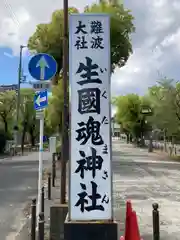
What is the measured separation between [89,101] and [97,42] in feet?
3.05

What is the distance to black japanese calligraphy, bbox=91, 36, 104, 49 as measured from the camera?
18.9 ft

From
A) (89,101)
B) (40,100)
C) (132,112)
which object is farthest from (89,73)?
(132,112)

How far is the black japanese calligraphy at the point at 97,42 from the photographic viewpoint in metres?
5.77

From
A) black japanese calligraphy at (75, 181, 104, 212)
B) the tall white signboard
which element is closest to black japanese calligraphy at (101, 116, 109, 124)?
the tall white signboard

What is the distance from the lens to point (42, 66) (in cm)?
718

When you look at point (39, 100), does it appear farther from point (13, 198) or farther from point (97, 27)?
point (13, 198)

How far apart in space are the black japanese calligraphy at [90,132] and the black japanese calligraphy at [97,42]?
44.3 inches

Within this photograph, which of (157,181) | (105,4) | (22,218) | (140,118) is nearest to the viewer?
(22,218)

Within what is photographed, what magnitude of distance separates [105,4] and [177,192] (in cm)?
1245

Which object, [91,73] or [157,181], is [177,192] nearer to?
[157,181]

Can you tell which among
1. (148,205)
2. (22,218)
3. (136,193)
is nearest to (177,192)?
(136,193)

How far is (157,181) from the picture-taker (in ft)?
56.0

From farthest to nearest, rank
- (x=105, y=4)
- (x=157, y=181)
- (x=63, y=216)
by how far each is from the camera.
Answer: (x=105, y=4), (x=157, y=181), (x=63, y=216)

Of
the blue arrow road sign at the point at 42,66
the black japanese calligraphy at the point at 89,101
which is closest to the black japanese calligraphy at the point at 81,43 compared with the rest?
the black japanese calligraphy at the point at 89,101
